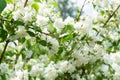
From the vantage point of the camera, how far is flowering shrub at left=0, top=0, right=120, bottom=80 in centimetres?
250

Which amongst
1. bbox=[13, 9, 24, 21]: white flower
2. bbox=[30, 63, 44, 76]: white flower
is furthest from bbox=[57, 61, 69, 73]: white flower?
bbox=[13, 9, 24, 21]: white flower

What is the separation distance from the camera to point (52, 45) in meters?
2.62

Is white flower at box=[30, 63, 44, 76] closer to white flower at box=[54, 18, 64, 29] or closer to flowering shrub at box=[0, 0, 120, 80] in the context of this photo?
flowering shrub at box=[0, 0, 120, 80]

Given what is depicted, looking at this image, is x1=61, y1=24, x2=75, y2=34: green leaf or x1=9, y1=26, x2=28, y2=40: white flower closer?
x1=9, y1=26, x2=28, y2=40: white flower

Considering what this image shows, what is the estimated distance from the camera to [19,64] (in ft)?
11.1

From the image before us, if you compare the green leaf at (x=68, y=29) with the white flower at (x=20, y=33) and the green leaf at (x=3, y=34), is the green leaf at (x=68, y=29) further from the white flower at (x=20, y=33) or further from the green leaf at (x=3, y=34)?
the green leaf at (x=3, y=34)

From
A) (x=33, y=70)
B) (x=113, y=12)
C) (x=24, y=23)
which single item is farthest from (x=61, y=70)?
(x=113, y=12)

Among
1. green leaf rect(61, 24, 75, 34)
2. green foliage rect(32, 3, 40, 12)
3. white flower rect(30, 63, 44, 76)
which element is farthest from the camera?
white flower rect(30, 63, 44, 76)

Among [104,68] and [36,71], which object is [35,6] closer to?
[36,71]

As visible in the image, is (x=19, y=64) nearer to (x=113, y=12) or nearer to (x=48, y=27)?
(x=48, y=27)

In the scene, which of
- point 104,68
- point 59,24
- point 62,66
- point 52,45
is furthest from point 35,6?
point 104,68

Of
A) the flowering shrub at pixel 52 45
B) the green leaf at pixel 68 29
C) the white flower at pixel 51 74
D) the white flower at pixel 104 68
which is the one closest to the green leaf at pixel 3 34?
the flowering shrub at pixel 52 45

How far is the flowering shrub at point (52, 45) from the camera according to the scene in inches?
98.3

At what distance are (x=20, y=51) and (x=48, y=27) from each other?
0.55 metres
